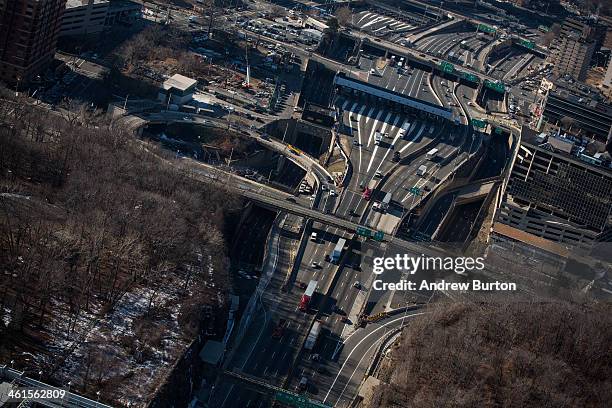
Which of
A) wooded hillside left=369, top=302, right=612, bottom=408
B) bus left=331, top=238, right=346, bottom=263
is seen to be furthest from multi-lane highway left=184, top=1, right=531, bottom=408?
wooded hillside left=369, top=302, right=612, bottom=408

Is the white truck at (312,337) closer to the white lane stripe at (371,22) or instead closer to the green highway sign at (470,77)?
the green highway sign at (470,77)

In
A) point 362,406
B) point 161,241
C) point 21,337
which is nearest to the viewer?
point 21,337

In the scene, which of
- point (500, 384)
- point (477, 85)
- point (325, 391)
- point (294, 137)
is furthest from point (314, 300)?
point (477, 85)

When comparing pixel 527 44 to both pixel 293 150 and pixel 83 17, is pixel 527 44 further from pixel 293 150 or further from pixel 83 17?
pixel 83 17

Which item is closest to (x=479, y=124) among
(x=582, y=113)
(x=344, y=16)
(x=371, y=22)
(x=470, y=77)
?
(x=582, y=113)

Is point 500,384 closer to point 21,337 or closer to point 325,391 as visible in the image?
point 325,391

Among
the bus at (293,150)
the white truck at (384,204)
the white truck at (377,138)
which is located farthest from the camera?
the white truck at (377,138)

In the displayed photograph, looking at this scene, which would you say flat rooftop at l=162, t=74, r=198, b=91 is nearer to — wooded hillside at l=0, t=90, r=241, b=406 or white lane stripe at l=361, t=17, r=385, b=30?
wooded hillside at l=0, t=90, r=241, b=406

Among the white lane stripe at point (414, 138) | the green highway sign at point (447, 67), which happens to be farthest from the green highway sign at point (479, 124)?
the green highway sign at point (447, 67)
